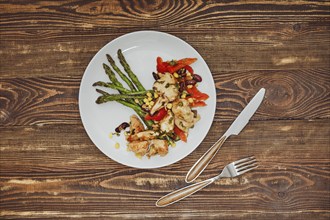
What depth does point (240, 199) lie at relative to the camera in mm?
3459

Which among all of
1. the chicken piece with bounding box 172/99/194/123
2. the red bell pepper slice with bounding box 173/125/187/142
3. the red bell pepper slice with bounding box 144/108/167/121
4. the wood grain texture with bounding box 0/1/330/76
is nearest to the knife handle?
the red bell pepper slice with bounding box 173/125/187/142

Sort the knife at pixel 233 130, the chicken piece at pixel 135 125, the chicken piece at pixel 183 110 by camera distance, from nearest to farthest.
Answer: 1. the chicken piece at pixel 183 110
2. the chicken piece at pixel 135 125
3. the knife at pixel 233 130

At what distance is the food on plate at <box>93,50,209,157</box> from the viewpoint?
3.17m

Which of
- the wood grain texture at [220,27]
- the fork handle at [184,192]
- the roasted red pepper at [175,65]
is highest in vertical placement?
the wood grain texture at [220,27]

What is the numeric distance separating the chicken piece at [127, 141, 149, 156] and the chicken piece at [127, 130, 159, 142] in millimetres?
34

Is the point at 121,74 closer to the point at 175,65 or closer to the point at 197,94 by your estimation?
the point at 175,65

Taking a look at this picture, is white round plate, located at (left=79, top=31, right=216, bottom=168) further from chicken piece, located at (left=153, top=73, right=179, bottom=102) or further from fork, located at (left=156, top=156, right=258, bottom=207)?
fork, located at (left=156, top=156, right=258, bottom=207)

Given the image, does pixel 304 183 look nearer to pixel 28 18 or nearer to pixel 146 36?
pixel 146 36

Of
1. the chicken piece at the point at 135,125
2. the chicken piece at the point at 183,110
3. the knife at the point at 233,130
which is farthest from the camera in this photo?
the knife at the point at 233,130

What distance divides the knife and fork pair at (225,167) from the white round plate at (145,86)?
0.64 feet

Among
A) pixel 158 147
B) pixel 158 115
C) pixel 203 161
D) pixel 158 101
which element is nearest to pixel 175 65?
pixel 158 101

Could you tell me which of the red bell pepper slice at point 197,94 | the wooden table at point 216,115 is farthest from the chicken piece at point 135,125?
the red bell pepper slice at point 197,94

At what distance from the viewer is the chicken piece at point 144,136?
3197mm

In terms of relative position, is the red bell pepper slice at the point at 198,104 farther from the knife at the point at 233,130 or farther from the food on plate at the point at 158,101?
the knife at the point at 233,130
